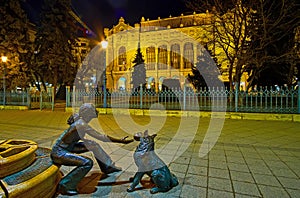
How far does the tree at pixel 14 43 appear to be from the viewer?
19250 millimetres

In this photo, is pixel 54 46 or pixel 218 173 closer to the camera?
pixel 218 173

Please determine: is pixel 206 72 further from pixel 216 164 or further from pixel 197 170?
pixel 197 170

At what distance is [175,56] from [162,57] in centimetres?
307

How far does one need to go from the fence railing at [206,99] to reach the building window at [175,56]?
3422 cm

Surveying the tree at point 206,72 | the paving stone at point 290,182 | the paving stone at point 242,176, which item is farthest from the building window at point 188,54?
the paving stone at point 290,182

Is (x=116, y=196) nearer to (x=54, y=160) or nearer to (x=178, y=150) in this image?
(x=54, y=160)

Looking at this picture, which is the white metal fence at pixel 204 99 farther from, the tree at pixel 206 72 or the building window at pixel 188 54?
the building window at pixel 188 54

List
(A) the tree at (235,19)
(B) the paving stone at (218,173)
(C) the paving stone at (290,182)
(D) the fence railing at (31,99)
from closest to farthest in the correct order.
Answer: (C) the paving stone at (290,182)
(B) the paving stone at (218,173)
(A) the tree at (235,19)
(D) the fence railing at (31,99)

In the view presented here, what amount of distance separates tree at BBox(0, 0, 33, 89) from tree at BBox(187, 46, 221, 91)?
57.2 feet

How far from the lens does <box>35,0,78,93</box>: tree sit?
22.2m

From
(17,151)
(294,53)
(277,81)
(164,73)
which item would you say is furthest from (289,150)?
(164,73)

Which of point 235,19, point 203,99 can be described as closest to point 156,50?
point 235,19

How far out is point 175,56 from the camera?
44.3m

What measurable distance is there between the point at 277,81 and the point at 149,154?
17.1m
